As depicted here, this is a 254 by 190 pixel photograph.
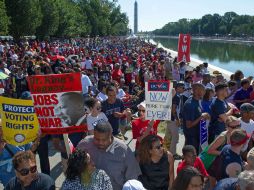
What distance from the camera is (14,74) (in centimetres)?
1252

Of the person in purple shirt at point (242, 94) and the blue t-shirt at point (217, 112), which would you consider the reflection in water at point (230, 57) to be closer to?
the person in purple shirt at point (242, 94)

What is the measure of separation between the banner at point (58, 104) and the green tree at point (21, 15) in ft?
108

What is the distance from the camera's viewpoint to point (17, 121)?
4.87 metres

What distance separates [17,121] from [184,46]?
9481 millimetres

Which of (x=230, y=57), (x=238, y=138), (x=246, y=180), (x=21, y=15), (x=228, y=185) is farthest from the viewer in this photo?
(x=230, y=57)

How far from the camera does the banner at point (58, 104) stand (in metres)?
4.87

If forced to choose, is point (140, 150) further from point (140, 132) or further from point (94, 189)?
point (140, 132)

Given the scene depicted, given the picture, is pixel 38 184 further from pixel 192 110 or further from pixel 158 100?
pixel 192 110

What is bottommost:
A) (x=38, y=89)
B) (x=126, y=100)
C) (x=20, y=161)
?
(x=126, y=100)

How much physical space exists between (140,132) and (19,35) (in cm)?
3401

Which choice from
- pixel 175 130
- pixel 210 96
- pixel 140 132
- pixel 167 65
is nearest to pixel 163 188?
pixel 140 132

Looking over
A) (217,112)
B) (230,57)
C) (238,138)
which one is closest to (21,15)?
(217,112)

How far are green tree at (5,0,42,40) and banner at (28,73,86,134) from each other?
3277 centimetres

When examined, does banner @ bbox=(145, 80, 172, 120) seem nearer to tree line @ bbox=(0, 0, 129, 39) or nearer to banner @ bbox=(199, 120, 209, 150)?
banner @ bbox=(199, 120, 209, 150)
